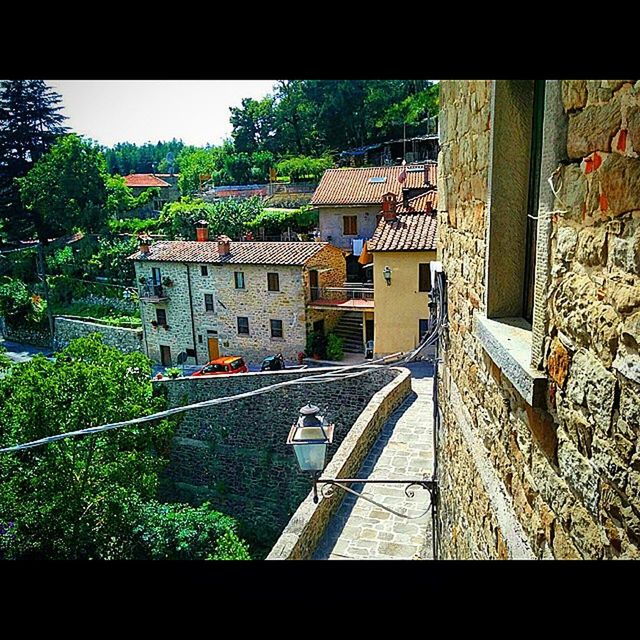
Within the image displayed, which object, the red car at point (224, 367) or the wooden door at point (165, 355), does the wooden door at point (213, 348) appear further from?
the red car at point (224, 367)

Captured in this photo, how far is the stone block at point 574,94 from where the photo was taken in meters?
1.38

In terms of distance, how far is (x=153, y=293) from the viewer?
A: 69.1 feet

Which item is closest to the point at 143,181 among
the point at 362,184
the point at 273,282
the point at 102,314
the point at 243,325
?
the point at 102,314

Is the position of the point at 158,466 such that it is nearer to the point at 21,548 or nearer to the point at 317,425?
the point at 21,548

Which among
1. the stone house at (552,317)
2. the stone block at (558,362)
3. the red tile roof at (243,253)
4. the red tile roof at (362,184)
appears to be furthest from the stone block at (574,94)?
the red tile roof at (362,184)

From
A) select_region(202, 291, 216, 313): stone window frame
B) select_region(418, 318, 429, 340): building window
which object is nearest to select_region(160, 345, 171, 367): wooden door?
select_region(202, 291, 216, 313): stone window frame

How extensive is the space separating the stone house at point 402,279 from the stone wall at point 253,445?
3.30m

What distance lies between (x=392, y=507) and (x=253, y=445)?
23.2 ft

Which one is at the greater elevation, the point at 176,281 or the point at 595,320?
the point at 595,320

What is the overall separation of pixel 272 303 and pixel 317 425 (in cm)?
1450

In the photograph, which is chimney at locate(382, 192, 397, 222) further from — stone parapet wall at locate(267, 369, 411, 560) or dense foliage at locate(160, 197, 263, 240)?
dense foliage at locate(160, 197, 263, 240)

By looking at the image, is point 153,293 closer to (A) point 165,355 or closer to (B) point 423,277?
(A) point 165,355
